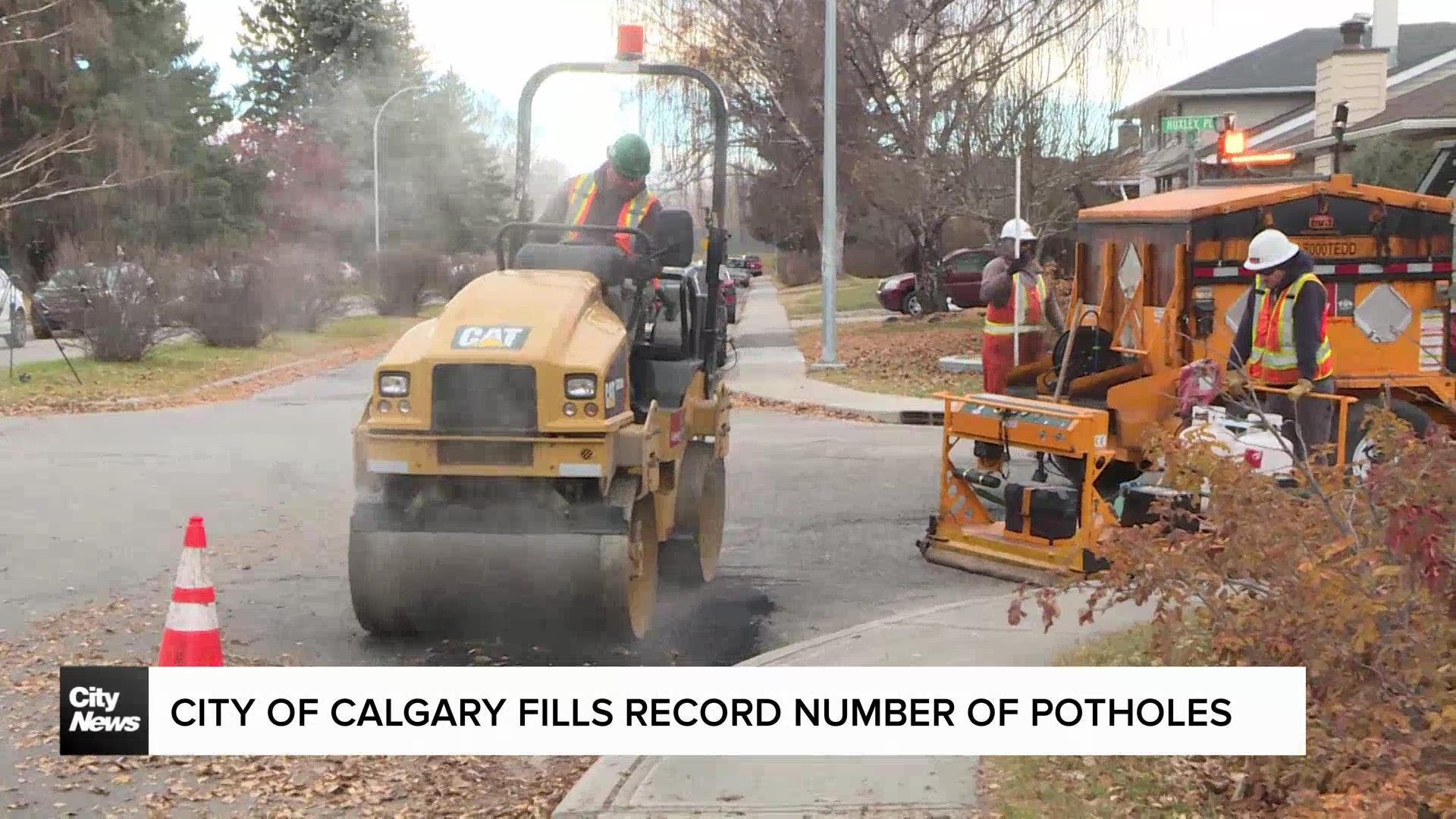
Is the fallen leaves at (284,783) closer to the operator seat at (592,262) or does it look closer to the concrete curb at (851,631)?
the concrete curb at (851,631)

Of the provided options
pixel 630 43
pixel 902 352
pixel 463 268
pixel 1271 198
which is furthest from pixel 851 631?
pixel 463 268

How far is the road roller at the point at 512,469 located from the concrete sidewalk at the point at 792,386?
9.92m

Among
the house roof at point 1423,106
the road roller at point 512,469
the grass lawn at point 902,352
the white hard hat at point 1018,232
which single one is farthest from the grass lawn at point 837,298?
the road roller at point 512,469

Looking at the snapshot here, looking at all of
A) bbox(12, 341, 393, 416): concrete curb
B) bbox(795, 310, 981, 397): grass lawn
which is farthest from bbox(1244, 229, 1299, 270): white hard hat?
bbox(12, 341, 393, 416): concrete curb

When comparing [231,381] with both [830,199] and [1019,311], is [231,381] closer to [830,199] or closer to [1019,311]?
[830,199]

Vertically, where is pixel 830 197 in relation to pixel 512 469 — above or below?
above

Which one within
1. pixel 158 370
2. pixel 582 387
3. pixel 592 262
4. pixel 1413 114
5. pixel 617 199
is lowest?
pixel 158 370

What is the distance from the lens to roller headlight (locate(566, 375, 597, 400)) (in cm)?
693

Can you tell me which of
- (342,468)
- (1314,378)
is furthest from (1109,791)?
(342,468)

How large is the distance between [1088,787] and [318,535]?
21.2 ft

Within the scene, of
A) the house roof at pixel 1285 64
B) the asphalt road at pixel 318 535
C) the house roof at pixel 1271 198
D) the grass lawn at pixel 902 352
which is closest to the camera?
the asphalt road at pixel 318 535

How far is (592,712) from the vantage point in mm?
5531

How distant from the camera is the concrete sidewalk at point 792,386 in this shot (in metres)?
18.1

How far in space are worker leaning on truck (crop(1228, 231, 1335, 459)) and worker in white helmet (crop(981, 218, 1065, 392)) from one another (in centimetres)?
352
